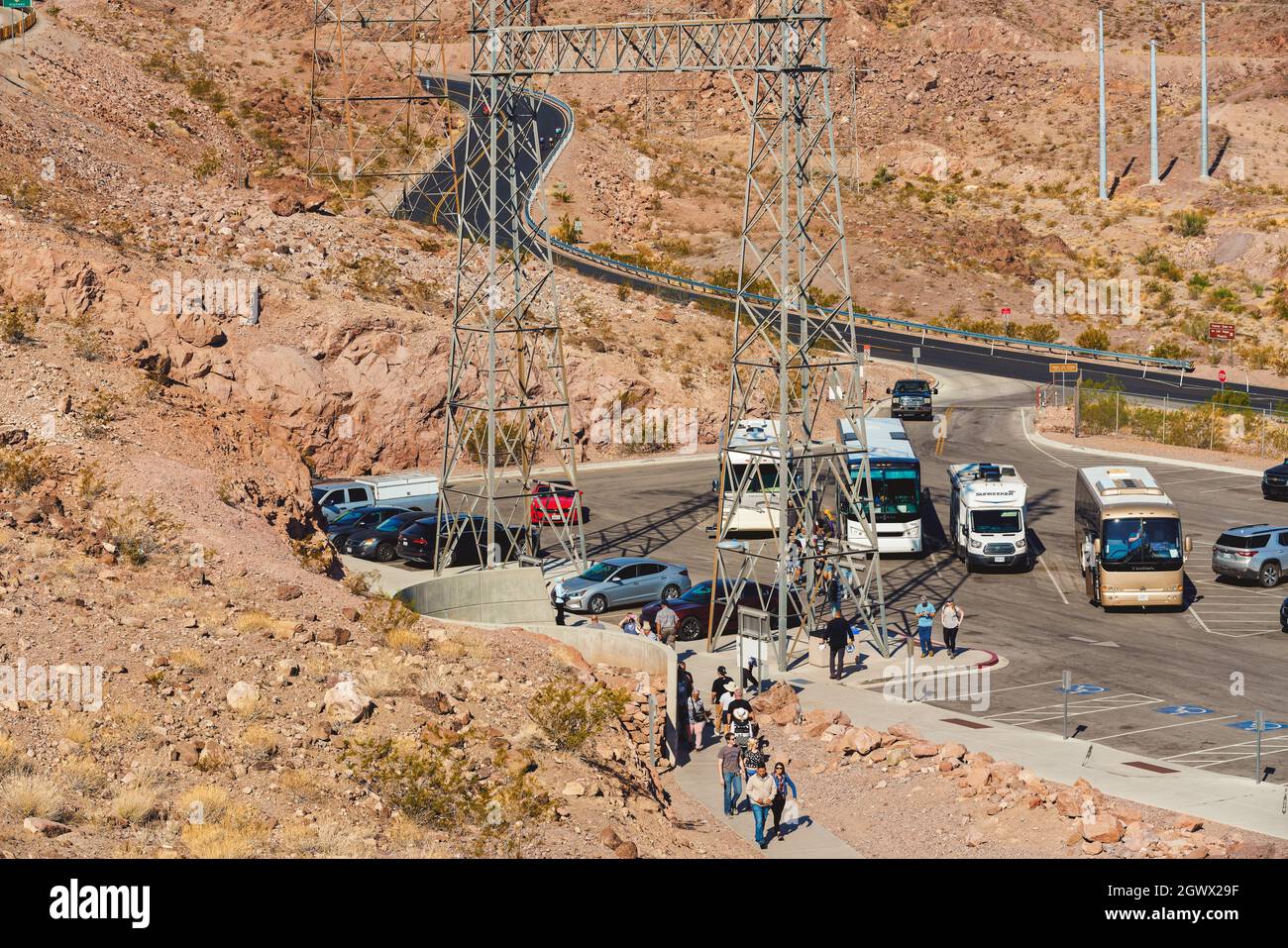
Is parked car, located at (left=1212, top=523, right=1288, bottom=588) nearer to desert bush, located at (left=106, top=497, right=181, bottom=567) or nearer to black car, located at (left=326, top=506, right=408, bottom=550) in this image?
black car, located at (left=326, top=506, right=408, bottom=550)

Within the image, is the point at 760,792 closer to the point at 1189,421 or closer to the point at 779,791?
the point at 779,791

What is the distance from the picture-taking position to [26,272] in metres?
49.7

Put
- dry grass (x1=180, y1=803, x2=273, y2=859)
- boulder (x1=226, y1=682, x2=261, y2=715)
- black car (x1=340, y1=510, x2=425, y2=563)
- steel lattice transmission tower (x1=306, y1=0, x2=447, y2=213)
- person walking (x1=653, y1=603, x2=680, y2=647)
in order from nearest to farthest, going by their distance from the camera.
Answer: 1. dry grass (x1=180, y1=803, x2=273, y2=859)
2. boulder (x1=226, y1=682, x2=261, y2=715)
3. person walking (x1=653, y1=603, x2=680, y2=647)
4. black car (x1=340, y1=510, x2=425, y2=563)
5. steel lattice transmission tower (x1=306, y1=0, x2=447, y2=213)

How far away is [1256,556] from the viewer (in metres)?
43.0

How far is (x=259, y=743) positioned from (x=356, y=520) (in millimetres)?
26964

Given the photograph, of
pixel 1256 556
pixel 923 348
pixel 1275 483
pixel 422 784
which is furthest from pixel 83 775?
pixel 923 348

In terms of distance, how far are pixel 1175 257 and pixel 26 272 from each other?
8358 centimetres

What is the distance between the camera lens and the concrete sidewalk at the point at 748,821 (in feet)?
76.6

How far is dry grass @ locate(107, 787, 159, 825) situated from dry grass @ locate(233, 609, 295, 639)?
24.1 ft

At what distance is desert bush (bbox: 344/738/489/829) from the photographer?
808 inches

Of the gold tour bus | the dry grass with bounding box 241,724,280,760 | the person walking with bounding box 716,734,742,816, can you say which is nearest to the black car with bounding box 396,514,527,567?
the gold tour bus

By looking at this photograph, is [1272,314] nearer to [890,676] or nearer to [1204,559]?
[1204,559]

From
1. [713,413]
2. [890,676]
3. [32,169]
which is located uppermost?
[32,169]
